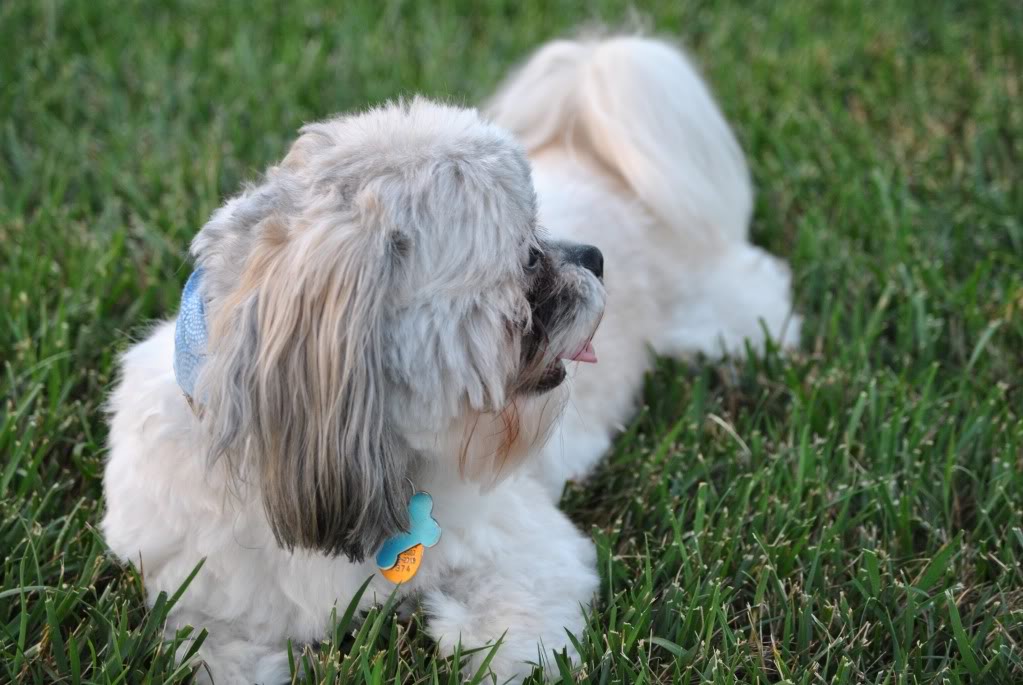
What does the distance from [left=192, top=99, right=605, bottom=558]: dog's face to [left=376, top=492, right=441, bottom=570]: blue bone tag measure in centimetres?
10

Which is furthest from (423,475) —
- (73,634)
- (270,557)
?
(73,634)

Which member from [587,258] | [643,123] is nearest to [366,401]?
[587,258]

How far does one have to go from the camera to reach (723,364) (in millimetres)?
3430

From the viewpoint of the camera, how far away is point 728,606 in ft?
8.14

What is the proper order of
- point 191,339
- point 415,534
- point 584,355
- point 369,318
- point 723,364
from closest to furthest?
point 369,318 < point 191,339 < point 415,534 < point 584,355 < point 723,364

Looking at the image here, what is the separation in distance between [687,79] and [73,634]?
267 cm

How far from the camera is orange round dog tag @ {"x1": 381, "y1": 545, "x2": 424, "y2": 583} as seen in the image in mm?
2148

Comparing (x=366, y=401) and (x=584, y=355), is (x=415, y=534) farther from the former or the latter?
(x=584, y=355)

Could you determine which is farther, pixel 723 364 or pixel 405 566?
pixel 723 364

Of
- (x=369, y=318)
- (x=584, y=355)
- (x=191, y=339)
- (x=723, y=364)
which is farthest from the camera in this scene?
(x=723, y=364)

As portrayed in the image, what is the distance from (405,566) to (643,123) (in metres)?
1.93

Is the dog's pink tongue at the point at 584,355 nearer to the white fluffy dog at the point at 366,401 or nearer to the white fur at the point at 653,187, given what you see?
the white fluffy dog at the point at 366,401

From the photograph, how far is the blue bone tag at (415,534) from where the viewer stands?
83.0 inches

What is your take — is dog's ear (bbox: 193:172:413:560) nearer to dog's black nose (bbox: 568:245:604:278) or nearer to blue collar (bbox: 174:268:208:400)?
blue collar (bbox: 174:268:208:400)
